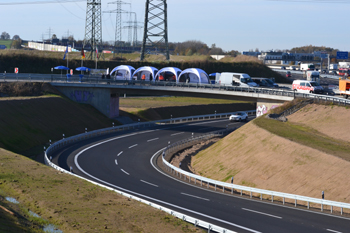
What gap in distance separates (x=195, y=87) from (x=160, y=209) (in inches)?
1615

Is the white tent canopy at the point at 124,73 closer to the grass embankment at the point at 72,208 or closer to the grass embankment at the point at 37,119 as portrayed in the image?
the grass embankment at the point at 37,119

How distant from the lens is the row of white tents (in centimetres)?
7262

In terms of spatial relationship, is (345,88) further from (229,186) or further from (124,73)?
(124,73)

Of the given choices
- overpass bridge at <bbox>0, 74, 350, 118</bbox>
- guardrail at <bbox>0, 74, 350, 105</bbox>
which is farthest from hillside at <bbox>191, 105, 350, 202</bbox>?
overpass bridge at <bbox>0, 74, 350, 118</bbox>

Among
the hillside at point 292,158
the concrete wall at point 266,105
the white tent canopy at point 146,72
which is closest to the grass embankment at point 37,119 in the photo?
the white tent canopy at point 146,72

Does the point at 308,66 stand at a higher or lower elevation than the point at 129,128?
higher

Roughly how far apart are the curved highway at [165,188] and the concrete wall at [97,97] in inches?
406

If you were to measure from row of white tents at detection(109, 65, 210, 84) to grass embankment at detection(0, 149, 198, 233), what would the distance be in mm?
44664

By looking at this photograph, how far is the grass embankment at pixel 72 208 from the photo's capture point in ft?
61.2

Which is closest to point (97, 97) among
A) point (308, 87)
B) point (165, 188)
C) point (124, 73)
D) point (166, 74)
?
point (124, 73)

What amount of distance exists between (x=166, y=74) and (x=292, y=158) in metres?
45.2

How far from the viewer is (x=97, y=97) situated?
66062 mm

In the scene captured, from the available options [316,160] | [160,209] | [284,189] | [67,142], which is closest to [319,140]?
[316,160]

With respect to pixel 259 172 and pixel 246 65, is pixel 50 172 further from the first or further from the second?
pixel 246 65
